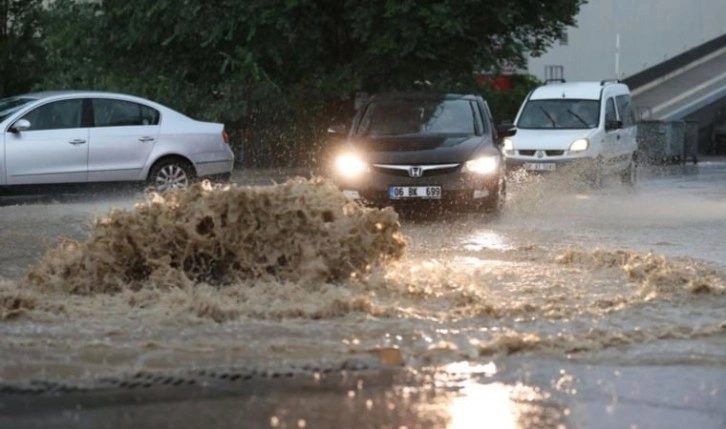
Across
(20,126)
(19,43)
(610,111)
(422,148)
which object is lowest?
(422,148)

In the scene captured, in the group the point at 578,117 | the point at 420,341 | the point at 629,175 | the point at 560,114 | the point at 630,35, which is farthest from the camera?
the point at 630,35

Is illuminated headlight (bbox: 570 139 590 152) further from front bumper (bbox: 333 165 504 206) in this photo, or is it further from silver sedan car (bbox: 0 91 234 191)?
front bumper (bbox: 333 165 504 206)

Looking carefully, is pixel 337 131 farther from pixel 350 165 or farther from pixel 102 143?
pixel 102 143

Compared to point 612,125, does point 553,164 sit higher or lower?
lower

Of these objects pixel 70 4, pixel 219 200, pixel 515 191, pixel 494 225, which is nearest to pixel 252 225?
pixel 219 200

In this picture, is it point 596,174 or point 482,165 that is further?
point 596,174

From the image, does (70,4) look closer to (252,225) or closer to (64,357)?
(252,225)

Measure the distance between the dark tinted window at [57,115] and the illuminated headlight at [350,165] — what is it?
3.97 metres

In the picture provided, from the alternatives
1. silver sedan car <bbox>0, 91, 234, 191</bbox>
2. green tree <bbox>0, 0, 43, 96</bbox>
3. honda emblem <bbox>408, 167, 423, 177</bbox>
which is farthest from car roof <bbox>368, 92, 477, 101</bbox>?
green tree <bbox>0, 0, 43, 96</bbox>

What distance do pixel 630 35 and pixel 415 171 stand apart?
3176 cm

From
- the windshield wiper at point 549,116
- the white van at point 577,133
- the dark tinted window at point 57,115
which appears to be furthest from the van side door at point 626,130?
the dark tinted window at point 57,115

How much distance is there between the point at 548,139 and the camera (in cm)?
2356

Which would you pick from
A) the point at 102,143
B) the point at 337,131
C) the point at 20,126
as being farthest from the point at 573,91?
the point at 20,126

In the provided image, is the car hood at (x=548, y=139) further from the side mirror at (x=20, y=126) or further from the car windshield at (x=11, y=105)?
the side mirror at (x=20, y=126)
